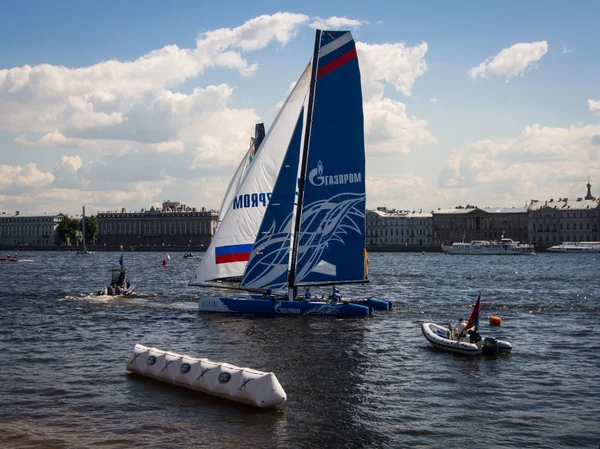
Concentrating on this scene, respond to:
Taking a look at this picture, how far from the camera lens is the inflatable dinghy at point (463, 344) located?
2669cm

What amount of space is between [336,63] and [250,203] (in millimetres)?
7931

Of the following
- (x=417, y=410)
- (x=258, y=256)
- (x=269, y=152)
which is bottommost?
(x=417, y=410)

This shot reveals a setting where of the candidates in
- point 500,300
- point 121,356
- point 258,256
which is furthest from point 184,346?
point 500,300

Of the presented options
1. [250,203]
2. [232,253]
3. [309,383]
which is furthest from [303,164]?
[309,383]

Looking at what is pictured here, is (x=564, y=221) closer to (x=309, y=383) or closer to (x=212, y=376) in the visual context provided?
(x=309, y=383)

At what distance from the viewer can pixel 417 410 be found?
1950cm

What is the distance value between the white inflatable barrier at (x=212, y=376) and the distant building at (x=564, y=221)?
576 feet

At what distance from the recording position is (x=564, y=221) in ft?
610

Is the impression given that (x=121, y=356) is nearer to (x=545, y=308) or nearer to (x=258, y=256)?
(x=258, y=256)

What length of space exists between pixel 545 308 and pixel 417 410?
2635 centimetres

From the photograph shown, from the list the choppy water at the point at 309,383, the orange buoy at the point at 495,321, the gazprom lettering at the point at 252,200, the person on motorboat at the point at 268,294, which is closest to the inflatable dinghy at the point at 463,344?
the choppy water at the point at 309,383

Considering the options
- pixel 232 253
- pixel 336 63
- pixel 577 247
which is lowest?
pixel 577 247

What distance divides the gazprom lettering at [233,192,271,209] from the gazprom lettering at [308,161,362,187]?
120 inches

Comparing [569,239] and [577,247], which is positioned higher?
[569,239]
